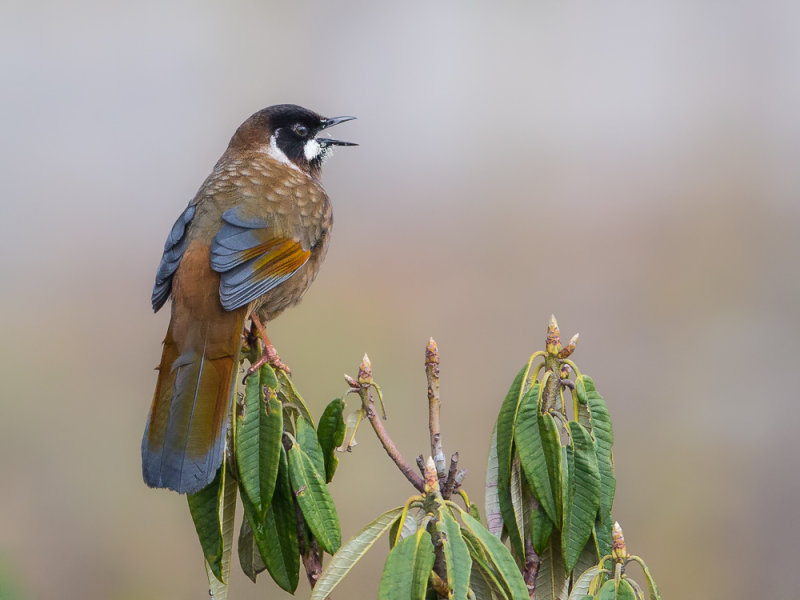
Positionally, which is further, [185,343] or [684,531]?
[684,531]

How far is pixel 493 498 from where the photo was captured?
1.57 meters

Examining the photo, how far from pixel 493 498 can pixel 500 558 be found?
229 millimetres

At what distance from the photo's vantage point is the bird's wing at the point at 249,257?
1.98 meters

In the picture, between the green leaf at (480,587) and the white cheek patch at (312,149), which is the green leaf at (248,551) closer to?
the green leaf at (480,587)

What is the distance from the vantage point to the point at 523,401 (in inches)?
59.4

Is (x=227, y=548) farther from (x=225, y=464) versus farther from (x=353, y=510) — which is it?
(x=353, y=510)

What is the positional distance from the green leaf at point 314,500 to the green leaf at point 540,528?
0.33 metres

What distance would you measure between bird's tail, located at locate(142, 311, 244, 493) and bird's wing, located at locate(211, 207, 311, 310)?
0.18 feet

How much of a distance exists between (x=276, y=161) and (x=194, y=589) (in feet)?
6.52

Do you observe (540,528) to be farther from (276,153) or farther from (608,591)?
(276,153)

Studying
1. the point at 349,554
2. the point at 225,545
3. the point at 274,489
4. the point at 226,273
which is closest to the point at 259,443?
the point at 274,489

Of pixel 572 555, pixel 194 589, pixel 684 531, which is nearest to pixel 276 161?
pixel 572 555

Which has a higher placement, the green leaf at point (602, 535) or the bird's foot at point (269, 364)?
the bird's foot at point (269, 364)

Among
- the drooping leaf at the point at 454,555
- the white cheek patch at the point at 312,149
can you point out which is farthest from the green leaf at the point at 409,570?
the white cheek patch at the point at 312,149
